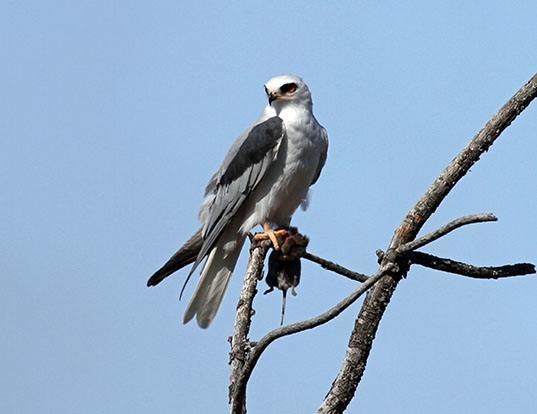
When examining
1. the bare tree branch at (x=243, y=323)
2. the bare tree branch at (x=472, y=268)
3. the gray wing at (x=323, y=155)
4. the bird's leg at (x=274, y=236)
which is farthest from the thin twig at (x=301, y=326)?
the gray wing at (x=323, y=155)

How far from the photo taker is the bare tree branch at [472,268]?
3.24m

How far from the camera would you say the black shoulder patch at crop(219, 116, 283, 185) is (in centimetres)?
532

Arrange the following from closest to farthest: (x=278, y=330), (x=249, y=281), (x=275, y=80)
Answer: (x=278, y=330)
(x=249, y=281)
(x=275, y=80)

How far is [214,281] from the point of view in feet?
17.5

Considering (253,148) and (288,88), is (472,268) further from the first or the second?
(288,88)

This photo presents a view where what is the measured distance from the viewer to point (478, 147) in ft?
10.4

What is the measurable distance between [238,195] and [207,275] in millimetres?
440

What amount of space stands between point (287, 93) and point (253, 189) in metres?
0.60

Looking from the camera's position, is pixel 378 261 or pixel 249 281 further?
pixel 249 281

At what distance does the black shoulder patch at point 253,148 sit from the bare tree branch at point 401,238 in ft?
7.04

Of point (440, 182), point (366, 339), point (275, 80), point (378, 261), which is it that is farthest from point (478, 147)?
point (275, 80)

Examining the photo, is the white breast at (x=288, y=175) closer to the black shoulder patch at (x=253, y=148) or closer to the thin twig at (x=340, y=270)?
the black shoulder patch at (x=253, y=148)

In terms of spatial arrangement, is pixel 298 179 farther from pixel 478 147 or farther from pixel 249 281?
pixel 478 147

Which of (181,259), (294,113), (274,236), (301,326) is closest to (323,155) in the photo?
(294,113)
